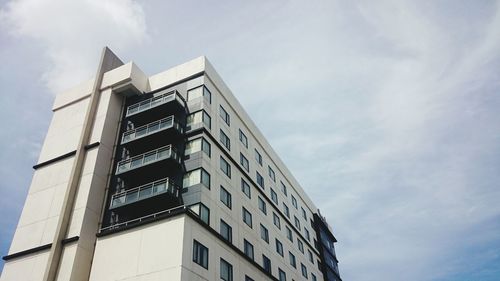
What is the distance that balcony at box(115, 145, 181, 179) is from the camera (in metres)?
33.6

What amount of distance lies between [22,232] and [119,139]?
471 inches

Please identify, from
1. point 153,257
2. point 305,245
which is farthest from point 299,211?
point 153,257

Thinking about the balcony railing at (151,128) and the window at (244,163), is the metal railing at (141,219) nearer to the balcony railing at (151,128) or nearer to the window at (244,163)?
the balcony railing at (151,128)

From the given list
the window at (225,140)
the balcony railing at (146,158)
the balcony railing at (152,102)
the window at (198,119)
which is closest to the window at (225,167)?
the window at (225,140)

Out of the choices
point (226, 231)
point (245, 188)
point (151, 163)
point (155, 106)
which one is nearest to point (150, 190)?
point (151, 163)

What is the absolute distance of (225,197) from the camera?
36.4m

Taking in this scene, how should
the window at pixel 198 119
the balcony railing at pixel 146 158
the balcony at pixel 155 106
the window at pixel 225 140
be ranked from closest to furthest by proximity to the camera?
the balcony railing at pixel 146 158
the balcony at pixel 155 106
the window at pixel 198 119
the window at pixel 225 140

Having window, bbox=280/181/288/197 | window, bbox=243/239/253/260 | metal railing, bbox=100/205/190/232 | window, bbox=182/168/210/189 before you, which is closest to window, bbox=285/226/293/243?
window, bbox=280/181/288/197

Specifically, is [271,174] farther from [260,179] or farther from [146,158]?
[146,158]

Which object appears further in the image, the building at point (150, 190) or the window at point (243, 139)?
the window at point (243, 139)

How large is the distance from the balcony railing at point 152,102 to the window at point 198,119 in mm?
2164

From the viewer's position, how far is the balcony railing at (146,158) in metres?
33.7

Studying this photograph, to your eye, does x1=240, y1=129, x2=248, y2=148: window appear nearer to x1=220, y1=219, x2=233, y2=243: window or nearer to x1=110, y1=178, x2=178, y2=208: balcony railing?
x1=220, y1=219, x2=233, y2=243: window

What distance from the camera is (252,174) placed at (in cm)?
4525
